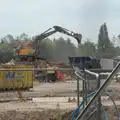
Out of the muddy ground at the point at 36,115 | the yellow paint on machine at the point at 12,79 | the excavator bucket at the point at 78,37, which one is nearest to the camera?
the muddy ground at the point at 36,115

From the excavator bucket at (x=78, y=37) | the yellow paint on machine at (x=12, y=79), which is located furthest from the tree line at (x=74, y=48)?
the yellow paint on machine at (x=12, y=79)

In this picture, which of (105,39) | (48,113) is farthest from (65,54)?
(48,113)

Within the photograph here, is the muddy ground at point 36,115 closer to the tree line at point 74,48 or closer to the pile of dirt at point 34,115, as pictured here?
the pile of dirt at point 34,115

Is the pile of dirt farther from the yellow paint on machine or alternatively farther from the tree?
the tree

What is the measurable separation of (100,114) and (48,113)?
583cm

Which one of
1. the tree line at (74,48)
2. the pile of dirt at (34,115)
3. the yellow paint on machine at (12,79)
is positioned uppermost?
the tree line at (74,48)

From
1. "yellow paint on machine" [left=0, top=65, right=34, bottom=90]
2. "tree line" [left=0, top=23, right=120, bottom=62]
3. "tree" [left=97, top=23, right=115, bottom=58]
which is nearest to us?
"yellow paint on machine" [left=0, top=65, right=34, bottom=90]

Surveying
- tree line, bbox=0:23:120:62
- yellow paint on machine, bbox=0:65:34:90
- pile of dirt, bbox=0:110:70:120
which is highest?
tree line, bbox=0:23:120:62

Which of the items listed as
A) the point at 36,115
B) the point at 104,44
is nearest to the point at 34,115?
the point at 36,115

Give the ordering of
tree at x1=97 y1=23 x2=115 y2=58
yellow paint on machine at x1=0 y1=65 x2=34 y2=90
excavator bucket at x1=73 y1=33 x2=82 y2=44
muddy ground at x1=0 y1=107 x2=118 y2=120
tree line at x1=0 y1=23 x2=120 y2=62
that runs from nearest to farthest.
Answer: muddy ground at x1=0 y1=107 x2=118 y2=120, yellow paint on machine at x1=0 y1=65 x2=34 y2=90, excavator bucket at x1=73 y1=33 x2=82 y2=44, tree at x1=97 y1=23 x2=115 y2=58, tree line at x1=0 y1=23 x2=120 y2=62

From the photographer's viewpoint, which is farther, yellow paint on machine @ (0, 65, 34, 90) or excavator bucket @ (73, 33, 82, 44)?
excavator bucket @ (73, 33, 82, 44)

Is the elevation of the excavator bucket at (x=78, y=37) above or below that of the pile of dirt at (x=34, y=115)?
above

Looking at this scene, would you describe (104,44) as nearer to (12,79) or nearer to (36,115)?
(12,79)

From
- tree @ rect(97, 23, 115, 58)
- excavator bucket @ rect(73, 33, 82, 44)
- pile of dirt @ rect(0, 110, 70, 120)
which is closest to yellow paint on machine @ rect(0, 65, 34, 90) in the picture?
pile of dirt @ rect(0, 110, 70, 120)
